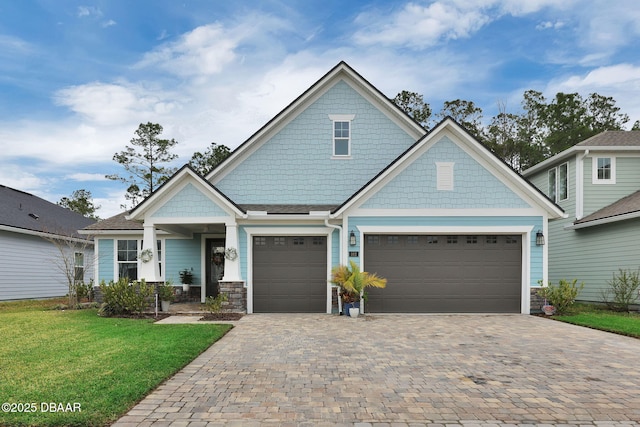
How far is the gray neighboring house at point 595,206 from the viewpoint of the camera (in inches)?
561

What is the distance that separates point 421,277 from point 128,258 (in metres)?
10.8

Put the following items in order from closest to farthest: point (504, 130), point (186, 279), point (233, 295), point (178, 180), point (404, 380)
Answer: point (404, 380) → point (178, 180) → point (233, 295) → point (186, 279) → point (504, 130)

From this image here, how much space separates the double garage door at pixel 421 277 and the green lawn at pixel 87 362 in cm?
329

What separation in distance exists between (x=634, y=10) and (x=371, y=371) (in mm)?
15950

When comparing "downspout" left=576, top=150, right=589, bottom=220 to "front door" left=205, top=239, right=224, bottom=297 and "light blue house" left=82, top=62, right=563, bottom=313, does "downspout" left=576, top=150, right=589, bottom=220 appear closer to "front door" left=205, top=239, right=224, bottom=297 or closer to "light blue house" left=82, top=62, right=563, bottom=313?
"light blue house" left=82, top=62, right=563, bottom=313

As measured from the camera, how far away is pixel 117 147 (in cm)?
3020

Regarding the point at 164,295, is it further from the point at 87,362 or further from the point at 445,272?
the point at 445,272

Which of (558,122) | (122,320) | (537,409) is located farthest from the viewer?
(558,122)

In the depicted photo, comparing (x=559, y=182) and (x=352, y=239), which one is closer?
(x=352, y=239)

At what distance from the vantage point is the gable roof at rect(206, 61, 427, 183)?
45.5ft

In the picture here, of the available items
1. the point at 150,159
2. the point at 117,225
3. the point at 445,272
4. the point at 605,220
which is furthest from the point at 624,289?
the point at 150,159

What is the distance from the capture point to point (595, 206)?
51.7 ft

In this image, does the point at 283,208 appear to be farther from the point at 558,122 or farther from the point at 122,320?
the point at 558,122

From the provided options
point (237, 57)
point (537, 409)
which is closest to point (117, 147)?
point (237, 57)
